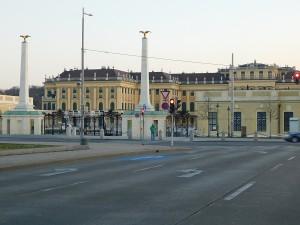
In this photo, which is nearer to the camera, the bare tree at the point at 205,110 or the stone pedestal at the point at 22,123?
the stone pedestal at the point at 22,123

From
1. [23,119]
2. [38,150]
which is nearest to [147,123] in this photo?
[23,119]

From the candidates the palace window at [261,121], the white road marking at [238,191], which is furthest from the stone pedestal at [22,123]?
the white road marking at [238,191]

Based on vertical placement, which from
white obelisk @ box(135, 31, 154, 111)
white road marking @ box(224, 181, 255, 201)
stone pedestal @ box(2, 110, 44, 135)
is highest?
white obelisk @ box(135, 31, 154, 111)

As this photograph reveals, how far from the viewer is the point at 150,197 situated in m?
14.5

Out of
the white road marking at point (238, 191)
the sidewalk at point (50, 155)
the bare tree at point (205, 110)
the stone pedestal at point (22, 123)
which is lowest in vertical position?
the sidewalk at point (50, 155)

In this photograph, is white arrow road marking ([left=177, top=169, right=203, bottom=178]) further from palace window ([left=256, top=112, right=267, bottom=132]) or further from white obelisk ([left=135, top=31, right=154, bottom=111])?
palace window ([left=256, top=112, right=267, bottom=132])

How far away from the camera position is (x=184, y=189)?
53.8ft

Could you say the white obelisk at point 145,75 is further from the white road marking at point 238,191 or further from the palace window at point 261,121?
the white road marking at point 238,191

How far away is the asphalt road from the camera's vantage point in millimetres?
11312

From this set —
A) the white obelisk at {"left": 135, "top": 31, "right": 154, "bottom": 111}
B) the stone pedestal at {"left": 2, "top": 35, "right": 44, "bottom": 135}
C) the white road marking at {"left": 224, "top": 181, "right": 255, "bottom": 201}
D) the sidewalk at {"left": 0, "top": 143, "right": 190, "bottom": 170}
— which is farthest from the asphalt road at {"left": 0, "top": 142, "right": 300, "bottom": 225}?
the stone pedestal at {"left": 2, "top": 35, "right": 44, "bottom": 135}

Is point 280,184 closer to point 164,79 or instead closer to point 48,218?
point 48,218

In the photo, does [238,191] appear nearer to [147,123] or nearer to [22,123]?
[147,123]

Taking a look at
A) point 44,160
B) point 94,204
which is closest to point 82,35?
point 44,160

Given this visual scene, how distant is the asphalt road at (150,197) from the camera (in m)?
11.3
